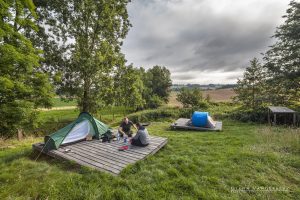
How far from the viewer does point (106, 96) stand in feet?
39.9

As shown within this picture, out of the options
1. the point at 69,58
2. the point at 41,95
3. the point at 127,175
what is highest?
the point at 69,58

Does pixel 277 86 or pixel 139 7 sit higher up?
pixel 139 7

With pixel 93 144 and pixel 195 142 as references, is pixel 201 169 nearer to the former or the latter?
pixel 195 142

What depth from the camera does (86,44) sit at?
11391mm

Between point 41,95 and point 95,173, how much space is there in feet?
16.1

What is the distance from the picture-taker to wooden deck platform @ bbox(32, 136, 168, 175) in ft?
13.7

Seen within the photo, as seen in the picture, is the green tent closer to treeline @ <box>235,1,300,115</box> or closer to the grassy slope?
the grassy slope

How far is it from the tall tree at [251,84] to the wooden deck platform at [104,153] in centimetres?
1382

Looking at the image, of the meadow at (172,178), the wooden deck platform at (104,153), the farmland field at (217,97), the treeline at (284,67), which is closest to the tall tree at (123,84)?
the wooden deck platform at (104,153)

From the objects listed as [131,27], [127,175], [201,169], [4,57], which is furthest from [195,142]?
[131,27]

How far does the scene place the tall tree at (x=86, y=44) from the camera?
10609 millimetres

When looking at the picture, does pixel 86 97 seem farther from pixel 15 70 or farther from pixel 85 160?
pixel 85 160

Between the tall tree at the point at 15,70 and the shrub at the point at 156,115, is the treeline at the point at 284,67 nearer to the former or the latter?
the shrub at the point at 156,115

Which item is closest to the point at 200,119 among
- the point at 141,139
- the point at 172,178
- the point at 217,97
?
the point at 141,139
